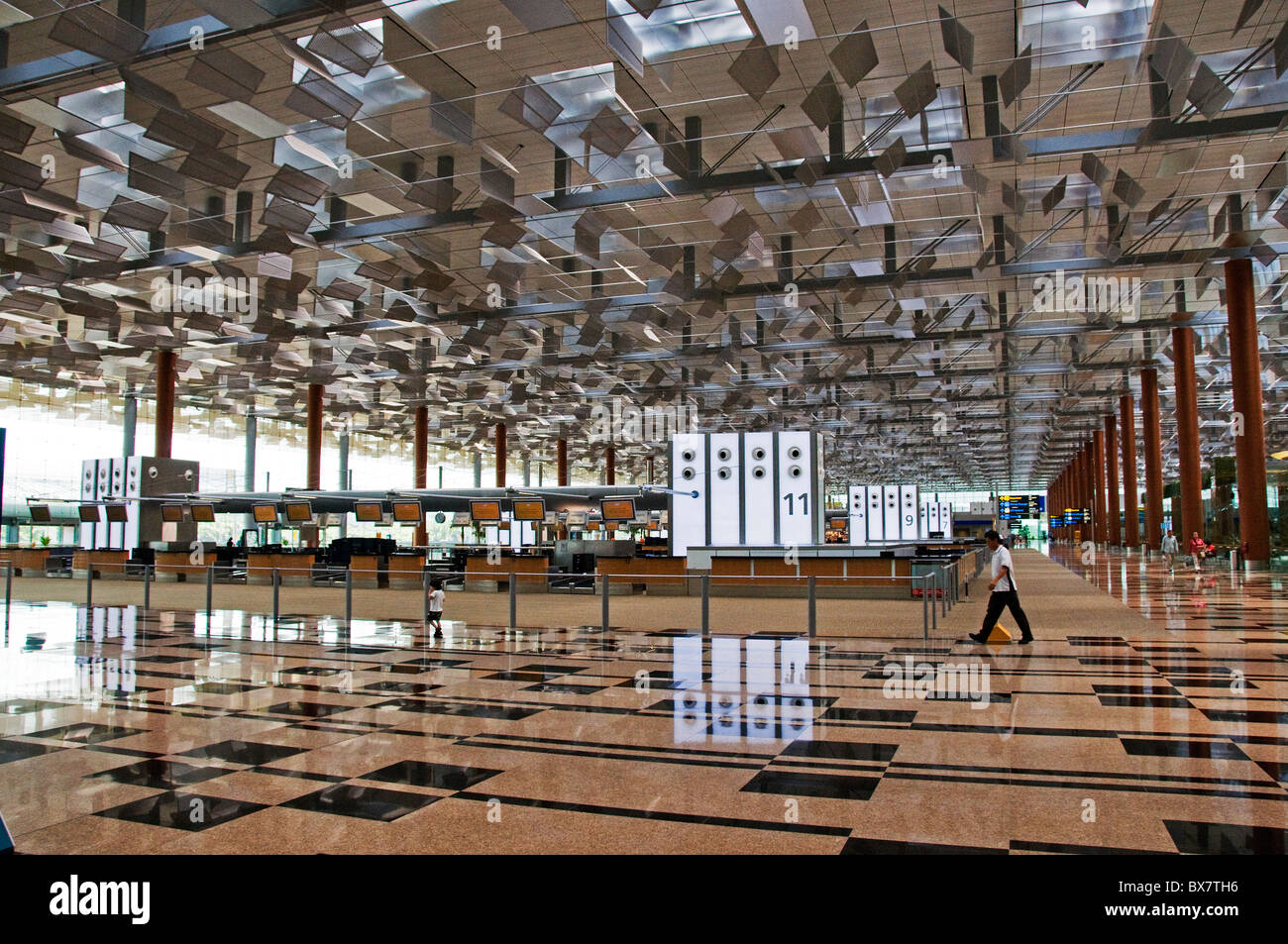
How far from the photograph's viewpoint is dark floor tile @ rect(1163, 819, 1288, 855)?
4.05 meters

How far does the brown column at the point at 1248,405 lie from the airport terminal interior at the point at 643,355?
0.49ft

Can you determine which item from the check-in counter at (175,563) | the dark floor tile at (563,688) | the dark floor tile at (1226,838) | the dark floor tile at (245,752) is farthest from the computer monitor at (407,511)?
the dark floor tile at (1226,838)

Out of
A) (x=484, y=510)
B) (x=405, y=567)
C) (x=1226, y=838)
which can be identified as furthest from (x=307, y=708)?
(x=405, y=567)

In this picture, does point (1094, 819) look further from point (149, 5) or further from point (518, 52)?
point (149, 5)

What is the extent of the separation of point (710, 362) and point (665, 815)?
29.0 metres

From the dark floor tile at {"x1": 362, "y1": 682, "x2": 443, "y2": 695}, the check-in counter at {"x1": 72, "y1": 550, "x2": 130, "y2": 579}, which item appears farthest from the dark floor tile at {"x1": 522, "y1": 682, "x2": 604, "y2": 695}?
the check-in counter at {"x1": 72, "y1": 550, "x2": 130, "y2": 579}

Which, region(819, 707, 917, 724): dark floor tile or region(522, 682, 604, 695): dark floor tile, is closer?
region(819, 707, 917, 724): dark floor tile

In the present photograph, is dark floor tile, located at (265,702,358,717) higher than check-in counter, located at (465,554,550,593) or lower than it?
lower

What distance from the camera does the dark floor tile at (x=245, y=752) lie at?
19.7 ft

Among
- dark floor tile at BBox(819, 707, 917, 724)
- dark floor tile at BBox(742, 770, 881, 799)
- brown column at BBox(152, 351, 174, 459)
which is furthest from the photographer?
brown column at BBox(152, 351, 174, 459)

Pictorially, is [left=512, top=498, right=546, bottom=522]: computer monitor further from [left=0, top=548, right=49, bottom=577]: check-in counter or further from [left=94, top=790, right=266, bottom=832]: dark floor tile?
[left=0, top=548, right=49, bottom=577]: check-in counter

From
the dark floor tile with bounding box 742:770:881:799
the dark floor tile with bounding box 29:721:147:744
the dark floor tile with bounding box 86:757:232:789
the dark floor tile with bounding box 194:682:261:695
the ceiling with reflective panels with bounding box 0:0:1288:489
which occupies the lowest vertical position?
the dark floor tile with bounding box 194:682:261:695

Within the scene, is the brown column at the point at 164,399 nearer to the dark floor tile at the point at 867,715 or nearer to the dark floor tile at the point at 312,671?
the dark floor tile at the point at 312,671

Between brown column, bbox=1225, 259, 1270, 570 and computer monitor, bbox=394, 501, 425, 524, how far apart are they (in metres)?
23.1
